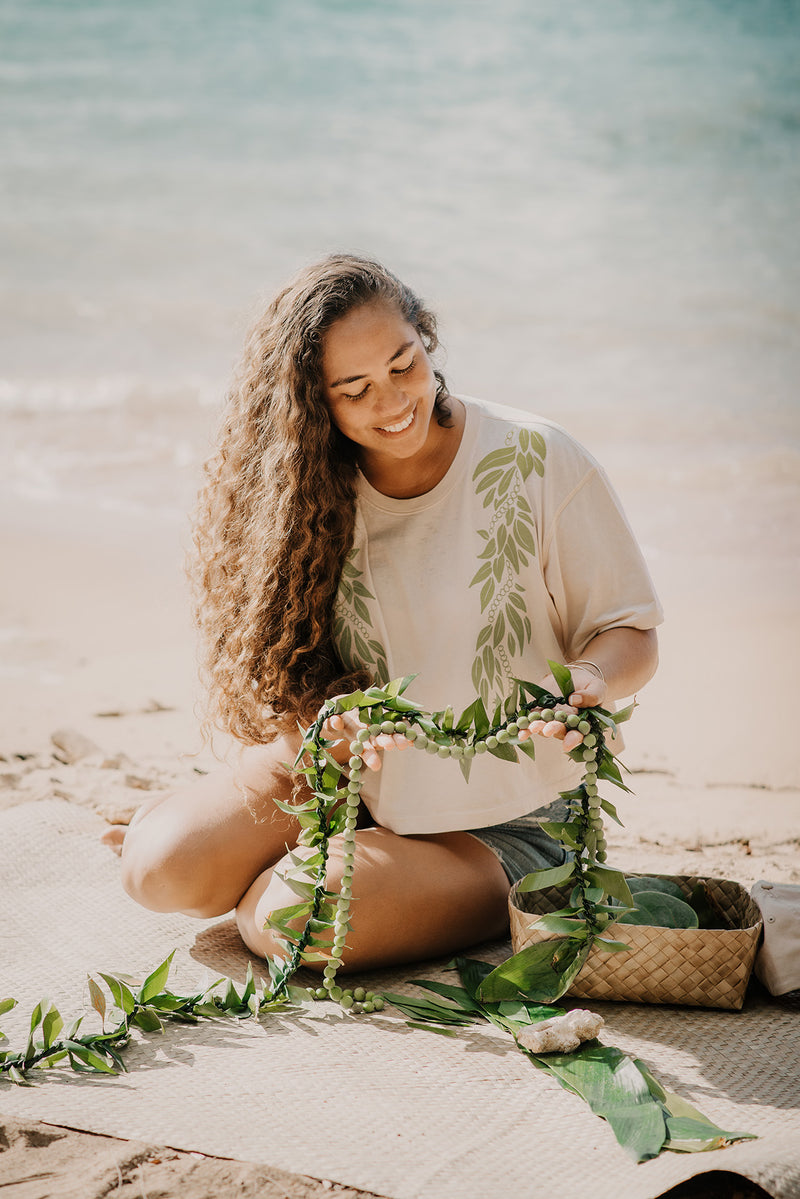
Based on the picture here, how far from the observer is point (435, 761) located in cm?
221

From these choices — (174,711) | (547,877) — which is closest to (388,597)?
(547,877)

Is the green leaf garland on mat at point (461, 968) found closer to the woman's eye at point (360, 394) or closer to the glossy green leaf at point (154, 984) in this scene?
the glossy green leaf at point (154, 984)

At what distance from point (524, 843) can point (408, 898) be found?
1.07ft

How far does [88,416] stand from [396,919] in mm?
6768

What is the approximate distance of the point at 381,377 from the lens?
214 centimetres

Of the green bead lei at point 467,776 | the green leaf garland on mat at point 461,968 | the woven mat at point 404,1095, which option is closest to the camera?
the woven mat at point 404,1095

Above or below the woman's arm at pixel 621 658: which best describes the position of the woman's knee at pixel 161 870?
below

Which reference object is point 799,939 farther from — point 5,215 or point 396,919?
point 5,215

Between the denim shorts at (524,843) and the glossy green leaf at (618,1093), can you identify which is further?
the denim shorts at (524,843)

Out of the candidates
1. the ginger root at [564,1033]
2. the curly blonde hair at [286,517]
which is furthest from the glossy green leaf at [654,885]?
the curly blonde hair at [286,517]

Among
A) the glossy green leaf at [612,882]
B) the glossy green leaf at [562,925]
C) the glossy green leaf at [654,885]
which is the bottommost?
the glossy green leaf at [654,885]

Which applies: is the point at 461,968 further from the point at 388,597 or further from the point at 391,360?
the point at 391,360

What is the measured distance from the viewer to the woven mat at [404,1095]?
1447mm

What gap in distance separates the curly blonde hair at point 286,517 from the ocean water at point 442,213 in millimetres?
3969
